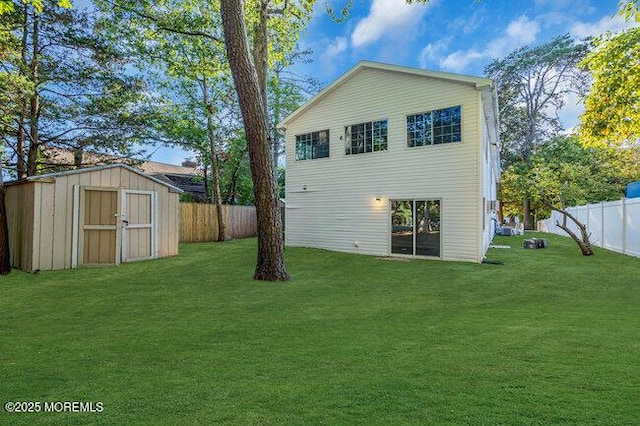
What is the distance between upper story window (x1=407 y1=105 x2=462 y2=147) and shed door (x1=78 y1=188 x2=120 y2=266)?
884 cm

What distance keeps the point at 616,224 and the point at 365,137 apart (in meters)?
9.13

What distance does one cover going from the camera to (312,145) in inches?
544

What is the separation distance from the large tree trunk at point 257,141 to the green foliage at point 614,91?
766cm

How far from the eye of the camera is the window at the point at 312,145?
44.0ft

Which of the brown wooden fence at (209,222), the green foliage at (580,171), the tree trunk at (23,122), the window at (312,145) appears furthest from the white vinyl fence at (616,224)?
the tree trunk at (23,122)

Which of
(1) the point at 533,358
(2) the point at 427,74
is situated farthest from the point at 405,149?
(1) the point at 533,358

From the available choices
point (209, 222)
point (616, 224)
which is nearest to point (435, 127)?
point (616, 224)

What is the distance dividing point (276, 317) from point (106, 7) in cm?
1146

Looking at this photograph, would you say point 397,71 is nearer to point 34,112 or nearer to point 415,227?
point 415,227

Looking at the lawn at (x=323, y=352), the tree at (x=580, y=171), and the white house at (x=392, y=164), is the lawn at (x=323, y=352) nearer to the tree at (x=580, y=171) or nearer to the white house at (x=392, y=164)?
the white house at (x=392, y=164)

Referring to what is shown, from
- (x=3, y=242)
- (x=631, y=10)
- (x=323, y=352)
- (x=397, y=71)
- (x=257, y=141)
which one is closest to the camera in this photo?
(x=323, y=352)

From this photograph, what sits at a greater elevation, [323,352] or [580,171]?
[580,171]

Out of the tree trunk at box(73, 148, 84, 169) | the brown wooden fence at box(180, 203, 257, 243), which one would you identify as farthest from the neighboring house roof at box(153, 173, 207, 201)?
the tree trunk at box(73, 148, 84, 169)

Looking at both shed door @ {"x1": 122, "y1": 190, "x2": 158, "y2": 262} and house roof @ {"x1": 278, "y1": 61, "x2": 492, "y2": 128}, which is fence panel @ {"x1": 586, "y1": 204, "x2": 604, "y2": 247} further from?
shed door @ {"x1": 122, "y1": 190, "x2": 158, "y2": 262}
